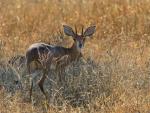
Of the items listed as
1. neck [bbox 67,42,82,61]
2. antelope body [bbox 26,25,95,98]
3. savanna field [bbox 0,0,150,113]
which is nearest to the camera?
savanna field [bbox 0,0,150,113]

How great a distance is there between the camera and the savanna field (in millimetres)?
6180

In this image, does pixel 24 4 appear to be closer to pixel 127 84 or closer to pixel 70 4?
pixel 70 4

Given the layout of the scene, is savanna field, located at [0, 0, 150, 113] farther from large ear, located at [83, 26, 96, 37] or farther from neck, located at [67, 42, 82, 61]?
large ear, located at [83, 26, 96, 37]

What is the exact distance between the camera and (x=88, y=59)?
7.76 meters

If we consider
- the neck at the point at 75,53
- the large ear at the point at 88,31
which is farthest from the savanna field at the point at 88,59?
the large ear at the point at 88,31

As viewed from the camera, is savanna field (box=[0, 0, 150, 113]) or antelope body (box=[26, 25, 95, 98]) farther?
antelope body (box=[26, 25, 95, 98])

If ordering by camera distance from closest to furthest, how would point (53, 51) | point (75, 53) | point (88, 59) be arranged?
point (53, 51), point (75, 53), point (88, 59)

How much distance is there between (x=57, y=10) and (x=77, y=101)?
5.22 metres

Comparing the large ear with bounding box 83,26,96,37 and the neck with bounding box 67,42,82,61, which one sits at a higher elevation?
the large ear with bounding box 83,26,96,37

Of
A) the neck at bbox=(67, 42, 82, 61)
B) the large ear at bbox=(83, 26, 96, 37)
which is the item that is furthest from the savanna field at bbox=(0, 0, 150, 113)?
the large ear at bbox=(83, 26, 96, 37)

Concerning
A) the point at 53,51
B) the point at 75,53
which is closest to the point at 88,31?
the point at 75,53

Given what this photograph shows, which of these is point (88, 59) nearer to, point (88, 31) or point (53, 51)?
point (88, 31)

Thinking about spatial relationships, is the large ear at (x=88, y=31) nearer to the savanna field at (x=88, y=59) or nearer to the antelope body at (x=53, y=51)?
the antelope body at (x=53, y=51)

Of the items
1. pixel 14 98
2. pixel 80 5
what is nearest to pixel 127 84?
pixel 14 98
